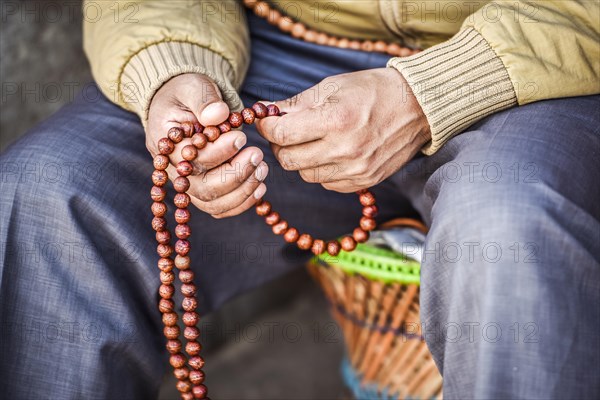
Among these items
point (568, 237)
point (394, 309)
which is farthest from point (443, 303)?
point (394, 309)

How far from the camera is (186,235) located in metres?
0.90

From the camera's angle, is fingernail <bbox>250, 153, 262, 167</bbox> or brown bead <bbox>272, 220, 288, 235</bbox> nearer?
fingernail <bbox>250, 153, 262, 167</bbox>

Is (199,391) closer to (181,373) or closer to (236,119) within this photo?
(181,373)

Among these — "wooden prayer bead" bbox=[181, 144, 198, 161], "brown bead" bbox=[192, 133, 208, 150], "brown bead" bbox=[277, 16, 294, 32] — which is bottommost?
"wooden prayer bead" bbox=[181, 144, 198, 161]

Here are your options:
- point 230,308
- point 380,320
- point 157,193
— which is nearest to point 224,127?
point 157,193

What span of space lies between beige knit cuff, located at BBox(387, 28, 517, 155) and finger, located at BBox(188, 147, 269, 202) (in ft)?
0.75

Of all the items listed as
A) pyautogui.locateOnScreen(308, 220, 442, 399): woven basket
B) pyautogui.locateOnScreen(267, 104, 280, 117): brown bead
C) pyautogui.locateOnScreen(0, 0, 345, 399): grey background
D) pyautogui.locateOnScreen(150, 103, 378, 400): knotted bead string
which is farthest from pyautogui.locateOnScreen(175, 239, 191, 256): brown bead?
pyautogui.locateOnScreen(0, 0, 345, 399): grey background

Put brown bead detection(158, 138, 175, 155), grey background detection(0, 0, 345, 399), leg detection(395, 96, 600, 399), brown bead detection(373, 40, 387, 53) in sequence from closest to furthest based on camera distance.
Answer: leg detection(395, 96, 600, 399), brown bead detection(158, 138, 175, 155), brown bead detection(373, 40, 387, 53), grey background detection(0, 0, 345, 399)

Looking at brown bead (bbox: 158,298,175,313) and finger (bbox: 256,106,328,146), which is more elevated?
finger (bbox: 256,106,328,146)

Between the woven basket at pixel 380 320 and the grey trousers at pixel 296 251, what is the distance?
0.33ft

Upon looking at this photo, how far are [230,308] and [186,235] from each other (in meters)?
0.98

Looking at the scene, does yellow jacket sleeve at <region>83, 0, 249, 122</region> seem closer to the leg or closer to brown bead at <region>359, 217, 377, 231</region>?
brown bead at <region>359, 217, 377, 231</region>

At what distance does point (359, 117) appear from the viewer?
2.84 feet

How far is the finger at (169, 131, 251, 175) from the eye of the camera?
848 mm
